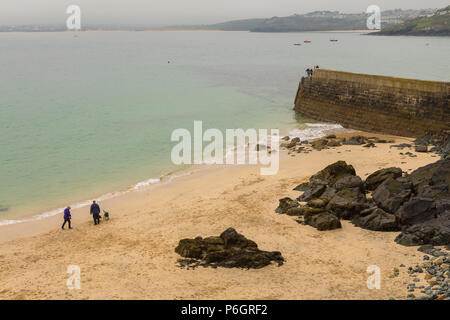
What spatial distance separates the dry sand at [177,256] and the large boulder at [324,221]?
0.78 feet

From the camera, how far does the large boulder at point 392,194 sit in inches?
622

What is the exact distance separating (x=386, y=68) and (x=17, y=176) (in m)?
68.4

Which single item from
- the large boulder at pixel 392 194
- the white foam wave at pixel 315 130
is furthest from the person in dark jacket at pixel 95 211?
the white foam wave at pixel 315 130

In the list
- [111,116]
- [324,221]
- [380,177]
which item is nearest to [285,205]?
[324,221]

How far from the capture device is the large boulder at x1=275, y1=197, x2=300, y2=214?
17609 mm

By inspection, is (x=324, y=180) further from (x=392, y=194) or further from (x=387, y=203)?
(x=387, y=203)

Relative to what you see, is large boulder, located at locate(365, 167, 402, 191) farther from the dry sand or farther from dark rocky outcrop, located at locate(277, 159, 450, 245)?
the dry sand

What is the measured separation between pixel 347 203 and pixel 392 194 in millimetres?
1631

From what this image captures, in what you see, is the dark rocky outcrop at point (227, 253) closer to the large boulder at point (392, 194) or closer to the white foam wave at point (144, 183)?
the large boulder at point (392, 194)

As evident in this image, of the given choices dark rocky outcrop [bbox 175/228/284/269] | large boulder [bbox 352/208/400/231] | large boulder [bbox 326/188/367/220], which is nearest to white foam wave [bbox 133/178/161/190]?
dark rocky outcrop [bbox 175/228/284/269]

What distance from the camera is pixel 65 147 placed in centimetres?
3156

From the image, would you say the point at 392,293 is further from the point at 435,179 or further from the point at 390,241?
the point at 435,179

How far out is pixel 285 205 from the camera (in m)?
17.8
